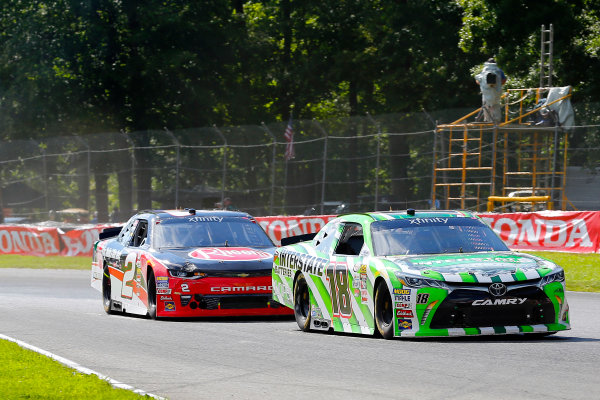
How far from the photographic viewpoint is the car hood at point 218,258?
14383 millimetres

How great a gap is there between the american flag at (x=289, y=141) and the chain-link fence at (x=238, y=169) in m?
0.15

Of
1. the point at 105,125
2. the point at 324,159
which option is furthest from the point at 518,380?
the point at 105,125

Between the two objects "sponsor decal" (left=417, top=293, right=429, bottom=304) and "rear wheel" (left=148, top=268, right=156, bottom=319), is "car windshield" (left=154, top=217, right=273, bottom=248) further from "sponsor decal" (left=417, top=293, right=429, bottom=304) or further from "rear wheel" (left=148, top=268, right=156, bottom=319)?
"sponsor decal" (left=417, top=293, right=429, bottom=304)

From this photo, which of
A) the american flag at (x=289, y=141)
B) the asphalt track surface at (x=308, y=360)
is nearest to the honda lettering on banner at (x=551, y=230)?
the asphalt track surface at (x=308, y=360)

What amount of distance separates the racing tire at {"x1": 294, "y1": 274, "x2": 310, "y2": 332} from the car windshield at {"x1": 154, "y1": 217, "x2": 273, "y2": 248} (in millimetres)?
2812

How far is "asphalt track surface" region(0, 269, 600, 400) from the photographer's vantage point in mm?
7875

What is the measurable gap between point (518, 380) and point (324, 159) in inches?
1040

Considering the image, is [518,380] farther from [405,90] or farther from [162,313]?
[405,90]

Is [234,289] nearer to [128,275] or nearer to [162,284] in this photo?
[162,284]

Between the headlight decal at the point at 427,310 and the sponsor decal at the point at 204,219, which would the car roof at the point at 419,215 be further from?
the sponsor decal at the point at 204,219

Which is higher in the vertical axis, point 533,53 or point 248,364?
point 533,53

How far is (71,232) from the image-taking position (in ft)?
122

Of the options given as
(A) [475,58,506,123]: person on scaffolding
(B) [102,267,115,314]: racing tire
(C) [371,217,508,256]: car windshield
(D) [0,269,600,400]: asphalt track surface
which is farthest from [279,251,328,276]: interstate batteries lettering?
(A) [475,58,506,123]: person on scaffolding

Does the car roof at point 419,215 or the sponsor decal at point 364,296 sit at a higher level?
the car roof at point 419,215
